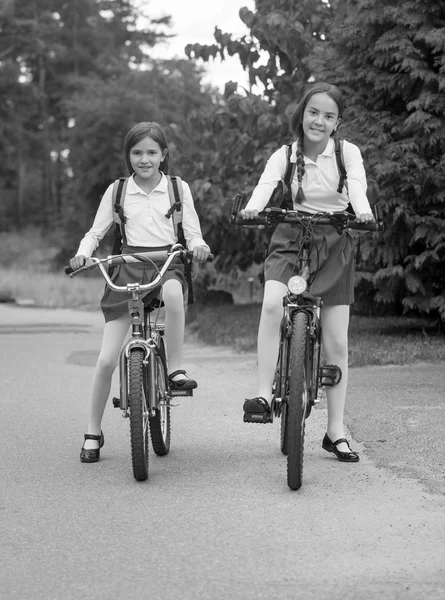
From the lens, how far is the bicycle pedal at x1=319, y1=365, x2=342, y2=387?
19.3ft

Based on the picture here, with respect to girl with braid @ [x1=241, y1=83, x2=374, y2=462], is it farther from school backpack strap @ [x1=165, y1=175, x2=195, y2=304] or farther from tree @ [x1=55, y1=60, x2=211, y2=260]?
tree @ [x1=55, y1=60, x2=211, y2=260]

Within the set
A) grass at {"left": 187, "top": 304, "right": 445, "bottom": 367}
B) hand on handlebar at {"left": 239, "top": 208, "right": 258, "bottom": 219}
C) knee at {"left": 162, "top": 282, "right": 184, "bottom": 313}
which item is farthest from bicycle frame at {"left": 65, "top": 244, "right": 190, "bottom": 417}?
grass at {"left": 187, "top": 304, "right": 445, "bottom": 367}

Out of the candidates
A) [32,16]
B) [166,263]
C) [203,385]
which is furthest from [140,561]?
[32,16]

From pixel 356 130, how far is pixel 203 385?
3596 millimetres

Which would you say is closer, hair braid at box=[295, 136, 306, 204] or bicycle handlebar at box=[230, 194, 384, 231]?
bicycle handlebar at box=[230, 194, 384, 231]

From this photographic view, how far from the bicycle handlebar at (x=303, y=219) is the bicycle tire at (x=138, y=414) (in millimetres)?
831

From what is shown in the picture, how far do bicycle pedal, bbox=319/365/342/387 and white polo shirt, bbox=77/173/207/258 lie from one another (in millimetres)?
931

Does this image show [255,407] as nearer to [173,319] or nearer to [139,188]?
[173,319]

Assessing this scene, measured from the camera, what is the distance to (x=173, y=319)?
6.07 metres

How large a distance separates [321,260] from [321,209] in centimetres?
28

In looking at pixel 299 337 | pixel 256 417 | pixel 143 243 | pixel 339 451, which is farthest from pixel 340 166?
pixel 339 451

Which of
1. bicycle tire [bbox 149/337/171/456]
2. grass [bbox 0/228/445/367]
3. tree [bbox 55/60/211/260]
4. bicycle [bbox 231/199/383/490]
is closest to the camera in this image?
bicycle [bbox 231/199/383/490]

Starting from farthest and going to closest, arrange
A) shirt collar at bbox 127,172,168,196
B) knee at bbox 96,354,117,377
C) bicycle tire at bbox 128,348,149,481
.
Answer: shirt collar at bbox 127,172,168,196
knee at bbox 96,354,117,377
bicycle tire at bbox 128,348,149,481

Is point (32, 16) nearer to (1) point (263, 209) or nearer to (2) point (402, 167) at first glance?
(2) point (402, 167)
